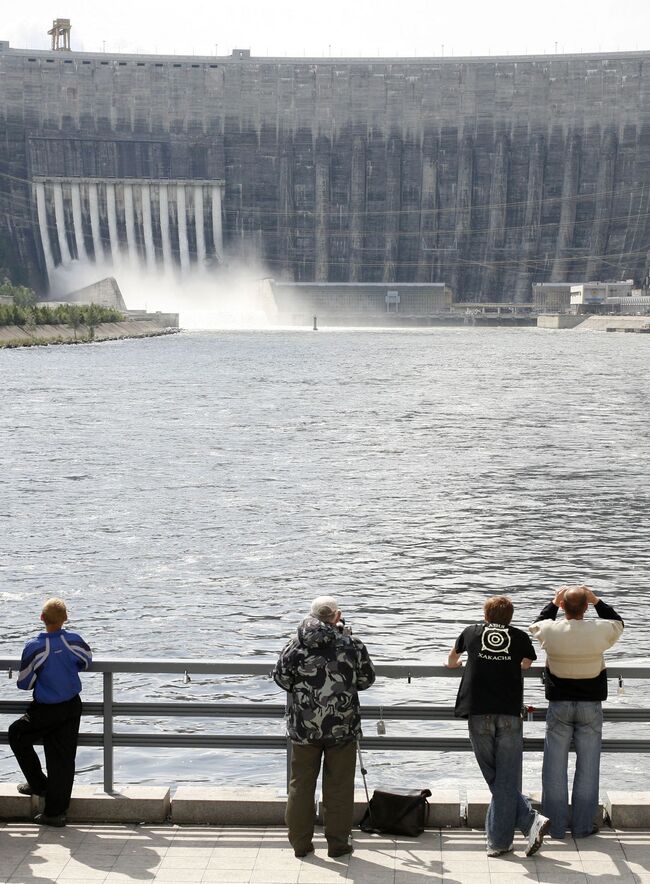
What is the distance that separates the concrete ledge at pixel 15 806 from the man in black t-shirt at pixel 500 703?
3.31m

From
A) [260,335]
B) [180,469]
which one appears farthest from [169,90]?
[180,469]

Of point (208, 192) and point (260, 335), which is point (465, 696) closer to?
point (260, 335)

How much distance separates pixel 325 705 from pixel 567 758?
6.11 feet

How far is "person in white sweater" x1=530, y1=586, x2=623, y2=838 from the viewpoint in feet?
32.8

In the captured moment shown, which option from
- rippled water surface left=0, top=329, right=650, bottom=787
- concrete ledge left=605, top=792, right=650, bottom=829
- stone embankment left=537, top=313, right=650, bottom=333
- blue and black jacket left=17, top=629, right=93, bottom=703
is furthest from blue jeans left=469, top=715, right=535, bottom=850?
stone embankment left=537, top=313, right=650, bottom=333

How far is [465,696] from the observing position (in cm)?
1002

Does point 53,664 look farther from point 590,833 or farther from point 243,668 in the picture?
point 590,833

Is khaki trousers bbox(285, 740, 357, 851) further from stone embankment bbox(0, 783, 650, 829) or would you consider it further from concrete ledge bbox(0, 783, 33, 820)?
concrete ledge bbox(0, 783, 33, 820)

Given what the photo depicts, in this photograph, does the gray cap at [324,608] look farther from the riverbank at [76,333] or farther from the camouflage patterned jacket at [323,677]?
the riverbank at [76,333]

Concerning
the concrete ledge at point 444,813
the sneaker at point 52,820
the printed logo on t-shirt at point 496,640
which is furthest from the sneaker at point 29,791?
the printed logo on t-shirt at point 496,640

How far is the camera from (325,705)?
9852 millimetres

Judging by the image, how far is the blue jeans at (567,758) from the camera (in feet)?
33.1

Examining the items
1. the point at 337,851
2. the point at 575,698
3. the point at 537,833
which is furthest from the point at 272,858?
the point at 575,698

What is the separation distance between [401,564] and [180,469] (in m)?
18.2
